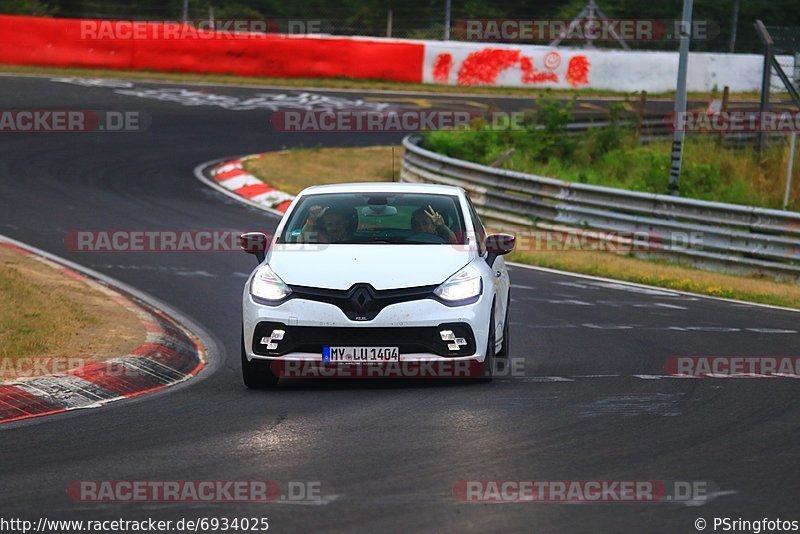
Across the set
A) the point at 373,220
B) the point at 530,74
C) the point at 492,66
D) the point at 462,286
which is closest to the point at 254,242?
the point at 373,220

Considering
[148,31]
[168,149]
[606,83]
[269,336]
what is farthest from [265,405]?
[606,83]

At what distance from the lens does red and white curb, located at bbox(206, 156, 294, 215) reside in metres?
23.2

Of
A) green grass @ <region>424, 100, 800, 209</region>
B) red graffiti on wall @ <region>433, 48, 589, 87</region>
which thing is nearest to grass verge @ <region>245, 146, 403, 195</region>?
green grass @ <region>424, 100, 800, 209</region>

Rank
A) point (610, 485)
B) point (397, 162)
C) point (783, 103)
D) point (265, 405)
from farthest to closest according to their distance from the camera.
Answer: point (397, 162) < point (783, 103) < point (265, 405) < point (610, 485)

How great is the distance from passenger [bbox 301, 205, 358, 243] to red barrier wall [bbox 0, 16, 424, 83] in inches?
1081

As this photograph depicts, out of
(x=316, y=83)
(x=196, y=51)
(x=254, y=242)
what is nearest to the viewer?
(x=254, y=242)

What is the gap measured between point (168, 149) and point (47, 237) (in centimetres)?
996

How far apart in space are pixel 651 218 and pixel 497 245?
9851 millimetres

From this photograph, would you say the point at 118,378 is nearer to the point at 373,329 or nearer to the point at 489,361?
the point at 373,329

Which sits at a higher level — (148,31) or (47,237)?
(148,31)

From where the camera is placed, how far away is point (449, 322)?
9594 millimetres

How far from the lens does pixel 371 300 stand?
9.53m

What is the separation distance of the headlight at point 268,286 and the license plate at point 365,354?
0.58 meters

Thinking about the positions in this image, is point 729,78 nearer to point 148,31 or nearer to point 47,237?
point 148,31
